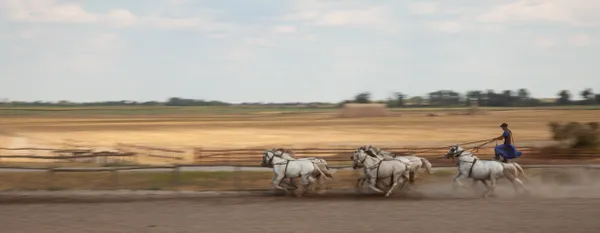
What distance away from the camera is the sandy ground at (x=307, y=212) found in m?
11.9

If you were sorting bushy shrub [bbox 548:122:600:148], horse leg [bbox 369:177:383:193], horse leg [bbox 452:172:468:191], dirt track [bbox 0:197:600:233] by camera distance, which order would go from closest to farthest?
dirt track [bbox 0:197:600:233] < horse leg [bbox 369:177:383:193] < horse leg [bbox 452:172:468:191] < bushy shrub [bbox 548:122:600:148]

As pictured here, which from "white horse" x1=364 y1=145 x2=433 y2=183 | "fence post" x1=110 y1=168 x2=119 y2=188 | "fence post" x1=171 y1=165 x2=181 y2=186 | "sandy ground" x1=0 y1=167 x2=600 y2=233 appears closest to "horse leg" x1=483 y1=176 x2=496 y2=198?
"sandy ground" x1=0 y1=167 x2=600 y2=233

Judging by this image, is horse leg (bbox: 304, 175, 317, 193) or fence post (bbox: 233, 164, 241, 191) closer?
horse leg (bbox: 304, 175, 317, 193)

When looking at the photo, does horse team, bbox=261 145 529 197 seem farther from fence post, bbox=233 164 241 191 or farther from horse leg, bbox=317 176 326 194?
fence post, bbox=233 164 241 191

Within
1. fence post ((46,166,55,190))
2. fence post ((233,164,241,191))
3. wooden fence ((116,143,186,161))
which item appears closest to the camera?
fence post ((46,166,55,190))

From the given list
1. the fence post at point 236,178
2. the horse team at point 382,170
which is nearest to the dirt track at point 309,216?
the horse team at point 382,170

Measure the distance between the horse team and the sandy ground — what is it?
12.6 inches

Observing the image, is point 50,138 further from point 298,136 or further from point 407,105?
point 407,105

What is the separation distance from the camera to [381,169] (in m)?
16.2

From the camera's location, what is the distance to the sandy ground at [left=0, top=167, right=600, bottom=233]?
39.0 ft

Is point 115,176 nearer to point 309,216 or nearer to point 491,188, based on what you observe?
point 309,216

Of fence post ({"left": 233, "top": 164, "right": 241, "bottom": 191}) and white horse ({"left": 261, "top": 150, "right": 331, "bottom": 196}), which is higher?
white horse ({"left": 261, "top": 150, "right": 331, "bottom": 196})

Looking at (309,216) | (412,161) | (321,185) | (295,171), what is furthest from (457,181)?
(309,216)

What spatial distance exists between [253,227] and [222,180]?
8.45 metres
